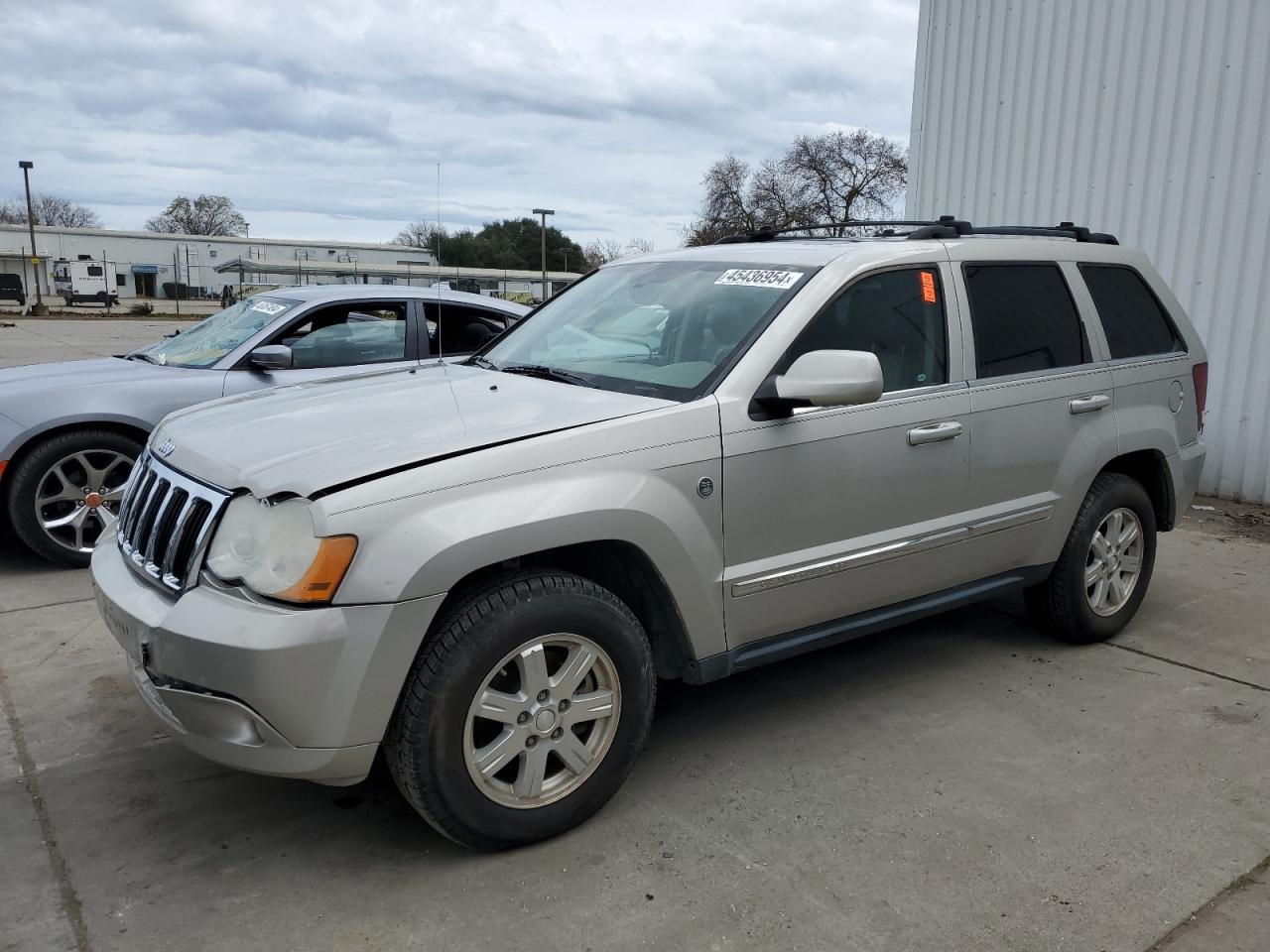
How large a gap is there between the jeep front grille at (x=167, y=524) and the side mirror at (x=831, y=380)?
168cm

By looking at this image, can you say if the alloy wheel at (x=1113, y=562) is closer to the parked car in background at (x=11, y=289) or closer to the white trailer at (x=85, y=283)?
the parked car in background at (x=11, y=289)

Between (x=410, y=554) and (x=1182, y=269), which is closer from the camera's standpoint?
(x=410, y=554)

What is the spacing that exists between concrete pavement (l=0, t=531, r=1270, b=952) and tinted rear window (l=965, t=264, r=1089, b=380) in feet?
4.35

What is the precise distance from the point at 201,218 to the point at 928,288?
92579 millimetres

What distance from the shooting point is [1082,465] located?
4355 millimetres

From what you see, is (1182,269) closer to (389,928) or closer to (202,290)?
(389,928)

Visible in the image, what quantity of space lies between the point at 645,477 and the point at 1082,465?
227 centimetres

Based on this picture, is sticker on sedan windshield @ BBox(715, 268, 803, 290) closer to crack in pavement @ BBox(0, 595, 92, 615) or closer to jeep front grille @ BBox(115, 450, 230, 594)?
jeep front grille @ BBox(115, 450, 230, 594)

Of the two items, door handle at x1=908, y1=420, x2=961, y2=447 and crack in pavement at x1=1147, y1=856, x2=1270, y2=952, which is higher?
door handle at x1=908, y1=420, x2=961, y2=447

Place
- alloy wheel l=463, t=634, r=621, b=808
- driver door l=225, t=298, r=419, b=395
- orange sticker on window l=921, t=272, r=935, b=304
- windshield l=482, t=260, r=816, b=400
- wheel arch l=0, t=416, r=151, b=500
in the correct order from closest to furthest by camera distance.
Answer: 1. alloy wheel l=463, t=634, r=621, b=808
2. windshield l=482, t=260, r=816, b=400
3. orange sticker on window l=921, t=272, r=935, b=304
4. wheel arch l=0, t=416, r=151, b=500
5. driver door l=225, t=298, r=419, b=395

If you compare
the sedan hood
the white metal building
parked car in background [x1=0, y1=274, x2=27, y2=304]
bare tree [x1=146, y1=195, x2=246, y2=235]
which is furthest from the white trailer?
the sedan hood

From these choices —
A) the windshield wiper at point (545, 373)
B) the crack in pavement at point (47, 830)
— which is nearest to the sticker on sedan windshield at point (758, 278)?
the windshield wiper at point (545, 373)

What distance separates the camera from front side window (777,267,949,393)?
362 centimetres

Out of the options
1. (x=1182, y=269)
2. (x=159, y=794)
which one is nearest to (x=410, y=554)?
(x=159, y=794)
